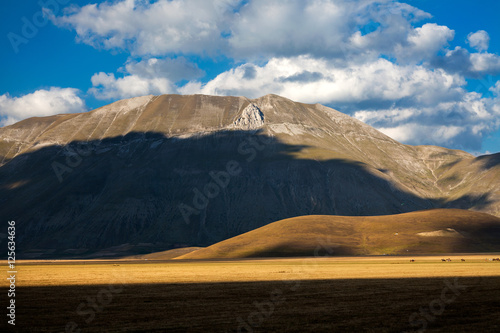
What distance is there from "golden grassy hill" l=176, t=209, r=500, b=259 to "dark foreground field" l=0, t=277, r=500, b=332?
108 metres

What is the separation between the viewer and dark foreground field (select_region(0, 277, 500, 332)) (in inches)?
838

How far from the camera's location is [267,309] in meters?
26.3

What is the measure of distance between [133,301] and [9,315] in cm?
783

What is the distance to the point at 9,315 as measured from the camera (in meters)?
24.5

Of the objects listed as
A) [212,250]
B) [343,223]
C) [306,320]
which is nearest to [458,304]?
[306,320]

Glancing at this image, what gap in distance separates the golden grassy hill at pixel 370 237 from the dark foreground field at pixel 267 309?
4235 inches

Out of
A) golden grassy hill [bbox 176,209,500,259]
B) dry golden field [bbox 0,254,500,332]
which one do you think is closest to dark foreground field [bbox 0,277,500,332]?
dry golden field [bbox 0,254,500,332]

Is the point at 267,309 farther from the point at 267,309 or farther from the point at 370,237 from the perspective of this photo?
the point at 370,237

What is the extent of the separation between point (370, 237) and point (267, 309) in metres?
141

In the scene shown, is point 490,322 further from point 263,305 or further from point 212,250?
point 212,250

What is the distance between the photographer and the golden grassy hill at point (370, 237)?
A: 473ft

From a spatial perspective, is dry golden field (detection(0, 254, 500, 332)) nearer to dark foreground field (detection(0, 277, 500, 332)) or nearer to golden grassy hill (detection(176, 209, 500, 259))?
dark foreground field (detection(0, 277, 500, 332))

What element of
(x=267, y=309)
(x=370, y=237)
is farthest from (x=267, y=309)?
(x=370, y=237)

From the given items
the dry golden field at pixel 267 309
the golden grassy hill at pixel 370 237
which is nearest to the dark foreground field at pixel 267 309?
the dry golden field at pixel 267 309
